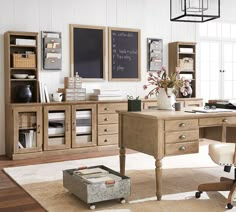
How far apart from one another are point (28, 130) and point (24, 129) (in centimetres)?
6

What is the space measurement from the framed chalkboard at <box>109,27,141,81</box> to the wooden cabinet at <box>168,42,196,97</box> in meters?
0.65

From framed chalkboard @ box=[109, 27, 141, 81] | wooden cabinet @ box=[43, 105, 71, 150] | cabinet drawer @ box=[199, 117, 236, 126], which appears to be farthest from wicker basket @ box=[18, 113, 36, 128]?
cabinet drawer @ box=[199, 117, 236, 126]

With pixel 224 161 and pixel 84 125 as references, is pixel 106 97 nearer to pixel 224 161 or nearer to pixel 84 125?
pixel 84 125

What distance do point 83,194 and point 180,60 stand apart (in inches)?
160

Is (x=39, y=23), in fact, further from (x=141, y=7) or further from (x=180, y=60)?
(x=180, y=60)

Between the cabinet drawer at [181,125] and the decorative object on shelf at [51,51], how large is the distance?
9.51 feet

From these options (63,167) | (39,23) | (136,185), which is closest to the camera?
(136,185)

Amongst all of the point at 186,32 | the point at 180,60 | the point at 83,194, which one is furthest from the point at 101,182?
the point at 186,32

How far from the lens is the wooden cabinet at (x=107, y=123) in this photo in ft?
19.5

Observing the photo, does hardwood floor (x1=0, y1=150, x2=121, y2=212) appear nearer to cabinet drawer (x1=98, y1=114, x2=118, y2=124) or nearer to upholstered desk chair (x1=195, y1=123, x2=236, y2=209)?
cabinet drawer (x1=98, y1=114, x2=118, y2=124)

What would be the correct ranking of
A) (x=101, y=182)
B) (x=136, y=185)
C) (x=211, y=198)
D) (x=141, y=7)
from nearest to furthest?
(x=101, y=182), (x=211, y=198), (x=136, y=185), (x=141, y=7)

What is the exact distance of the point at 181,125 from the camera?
3.62 meters

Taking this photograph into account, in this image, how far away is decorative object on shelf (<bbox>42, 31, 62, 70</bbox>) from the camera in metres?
5.90

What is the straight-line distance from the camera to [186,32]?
23.7 feet
